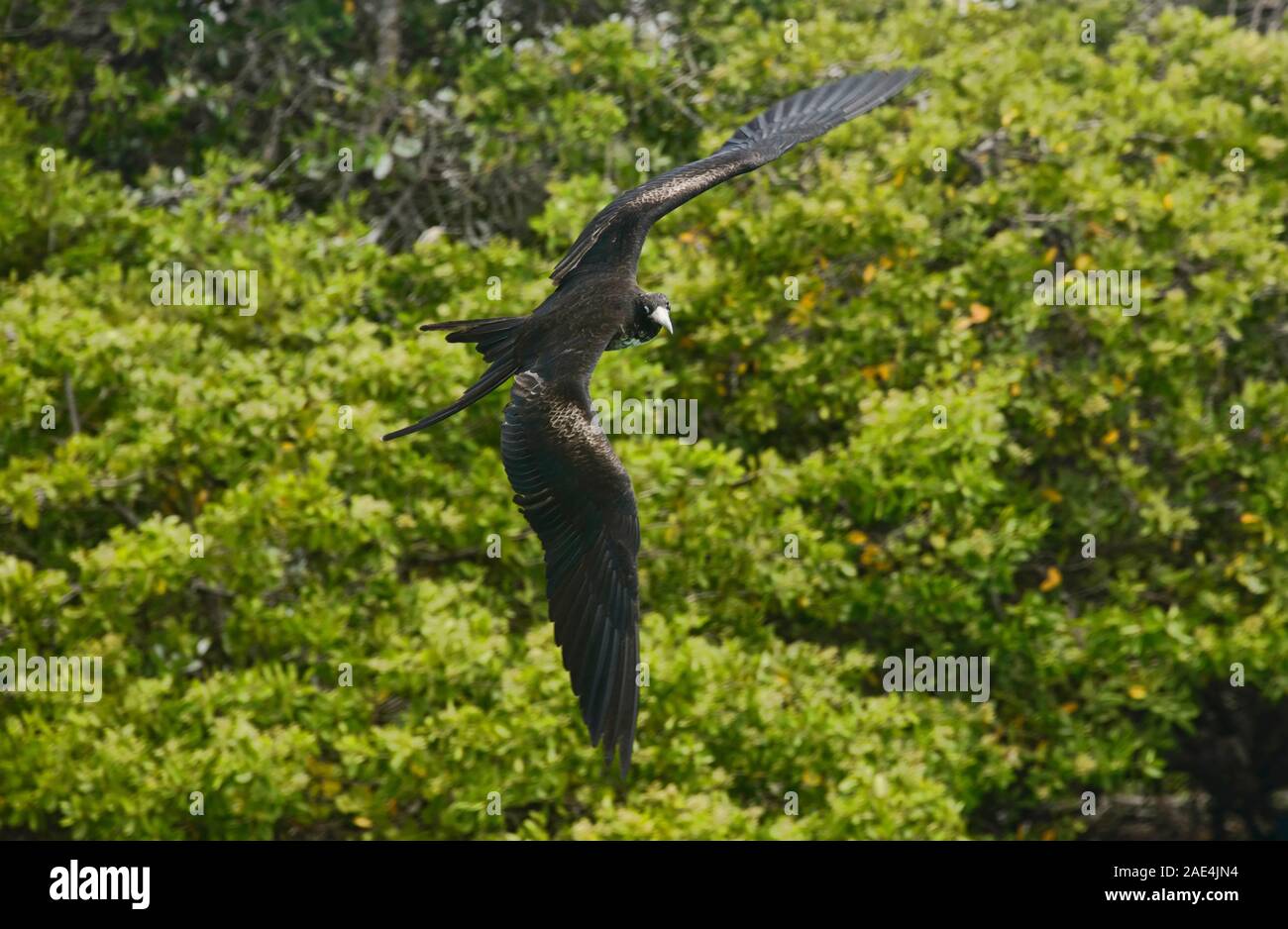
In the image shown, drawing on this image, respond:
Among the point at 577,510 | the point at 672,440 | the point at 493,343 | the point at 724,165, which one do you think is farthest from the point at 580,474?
the point at 672,440

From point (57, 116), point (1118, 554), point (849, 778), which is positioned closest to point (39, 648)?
point (849, 778)

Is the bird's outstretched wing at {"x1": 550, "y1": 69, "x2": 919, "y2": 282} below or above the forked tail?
above

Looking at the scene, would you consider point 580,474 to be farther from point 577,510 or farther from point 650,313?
point 650,313

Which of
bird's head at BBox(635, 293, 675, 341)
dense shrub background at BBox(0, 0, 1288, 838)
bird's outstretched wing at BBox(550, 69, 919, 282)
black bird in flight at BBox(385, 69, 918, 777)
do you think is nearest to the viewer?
black bird in flight at BBox(385, 69, 918, 777)

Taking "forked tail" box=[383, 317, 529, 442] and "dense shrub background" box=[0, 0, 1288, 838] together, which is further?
"dense shrub background" box=[0, 0, 1288, 838]

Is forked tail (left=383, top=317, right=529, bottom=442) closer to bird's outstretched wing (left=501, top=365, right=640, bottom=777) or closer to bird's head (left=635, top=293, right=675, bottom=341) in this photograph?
bird's outstretched wing (left=501, top=365, right=640, bottom=777)

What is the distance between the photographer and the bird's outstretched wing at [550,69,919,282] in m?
→ 6.80

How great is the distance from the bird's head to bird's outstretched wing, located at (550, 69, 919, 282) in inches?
15.2

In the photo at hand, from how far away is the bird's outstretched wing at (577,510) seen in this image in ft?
19.9

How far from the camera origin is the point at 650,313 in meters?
6.32

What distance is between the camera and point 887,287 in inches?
353

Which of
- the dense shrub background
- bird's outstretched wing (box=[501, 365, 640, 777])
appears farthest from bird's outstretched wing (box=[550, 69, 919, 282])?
the dense shrub background

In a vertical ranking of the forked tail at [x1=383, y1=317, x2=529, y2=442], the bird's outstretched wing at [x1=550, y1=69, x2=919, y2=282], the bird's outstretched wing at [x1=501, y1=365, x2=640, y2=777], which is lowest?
the bird's outstretched wing at [x1=501, y1=365, x2=640, y2=777]

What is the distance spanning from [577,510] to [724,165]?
67.2 inches
